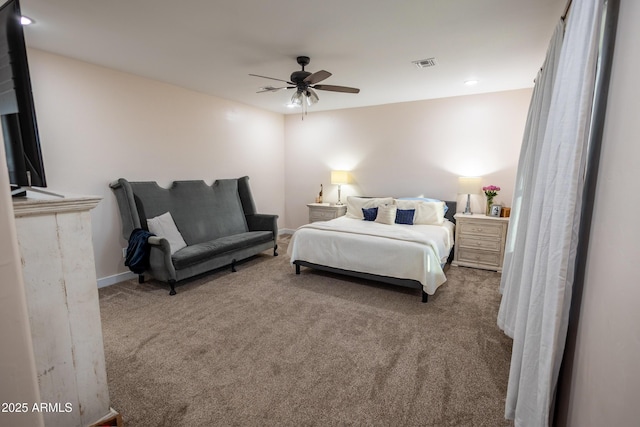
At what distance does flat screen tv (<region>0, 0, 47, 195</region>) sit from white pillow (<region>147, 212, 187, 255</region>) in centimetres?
234

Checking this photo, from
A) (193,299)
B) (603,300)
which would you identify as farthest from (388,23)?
(193,299)

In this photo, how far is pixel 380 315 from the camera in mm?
2898

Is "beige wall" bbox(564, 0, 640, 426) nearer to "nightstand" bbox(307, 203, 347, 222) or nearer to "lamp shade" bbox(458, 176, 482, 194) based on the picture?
"lamp shade" bbox(458, 176, 482, 194)

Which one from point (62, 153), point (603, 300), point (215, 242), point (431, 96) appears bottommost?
point (215, 242)

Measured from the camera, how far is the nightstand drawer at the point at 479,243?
414 centimetres

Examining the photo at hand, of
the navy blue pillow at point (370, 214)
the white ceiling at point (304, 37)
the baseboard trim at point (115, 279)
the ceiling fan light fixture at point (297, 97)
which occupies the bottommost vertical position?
the baseboard trim at point (115, 279)

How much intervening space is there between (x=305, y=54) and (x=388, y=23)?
96 centimetres

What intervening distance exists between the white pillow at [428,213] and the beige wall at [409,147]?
2.00 ft

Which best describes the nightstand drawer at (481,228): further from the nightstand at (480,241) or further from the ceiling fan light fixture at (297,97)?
the ceiling fan light fixture at (297,97)

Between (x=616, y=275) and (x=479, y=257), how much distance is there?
3.64 meters

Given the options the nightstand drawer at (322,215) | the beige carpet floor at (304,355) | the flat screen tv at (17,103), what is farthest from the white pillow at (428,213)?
the flat screen tv at (17,103)

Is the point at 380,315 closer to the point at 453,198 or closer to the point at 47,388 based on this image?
the point at 47,388

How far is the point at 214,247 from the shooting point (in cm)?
381

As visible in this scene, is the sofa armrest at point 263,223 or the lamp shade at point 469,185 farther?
the sofa armrest at point 263,223
